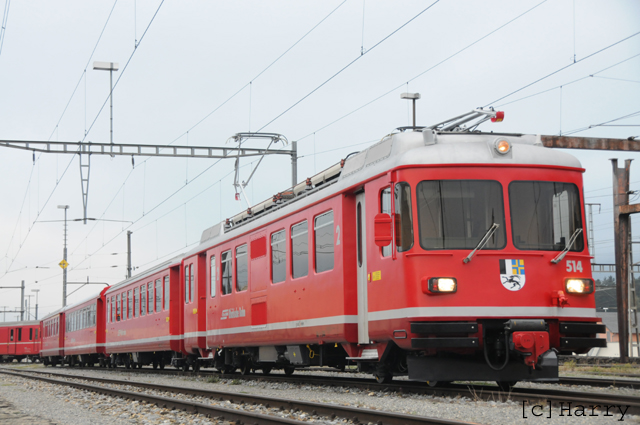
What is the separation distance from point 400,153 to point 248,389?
542 centimetres

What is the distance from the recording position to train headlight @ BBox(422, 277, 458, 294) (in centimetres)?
895

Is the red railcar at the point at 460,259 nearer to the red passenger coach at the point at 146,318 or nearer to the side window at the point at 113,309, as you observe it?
the red passenger coach at the point at 146,318

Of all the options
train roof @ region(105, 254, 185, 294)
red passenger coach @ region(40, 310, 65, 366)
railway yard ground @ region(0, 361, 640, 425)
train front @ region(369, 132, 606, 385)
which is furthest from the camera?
red passenger coach @ region(40, 310, 65, 366)

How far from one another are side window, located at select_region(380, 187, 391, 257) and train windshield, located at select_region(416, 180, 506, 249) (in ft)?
1.81

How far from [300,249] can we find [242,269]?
9.66ft

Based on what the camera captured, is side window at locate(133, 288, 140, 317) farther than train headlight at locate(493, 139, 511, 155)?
Yes

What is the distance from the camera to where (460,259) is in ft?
29.9

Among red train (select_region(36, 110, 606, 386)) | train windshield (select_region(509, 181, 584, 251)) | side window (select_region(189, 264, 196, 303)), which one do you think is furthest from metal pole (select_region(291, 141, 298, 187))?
train windshield (select_region(509, 181, 584, 251))

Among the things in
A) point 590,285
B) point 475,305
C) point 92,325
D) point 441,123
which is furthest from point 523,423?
point 92,325

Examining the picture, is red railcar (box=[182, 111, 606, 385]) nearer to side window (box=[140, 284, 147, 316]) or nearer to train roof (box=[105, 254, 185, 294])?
train roof (box=[105, 254, 185, 294])

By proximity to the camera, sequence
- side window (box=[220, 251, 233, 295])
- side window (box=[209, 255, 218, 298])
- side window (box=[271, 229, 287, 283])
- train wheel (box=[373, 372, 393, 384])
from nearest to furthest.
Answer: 1. train wheel (box=[373, 372, 393, 384])
2. side window (box=[271, 229, 287, 283])
3. side window (box=[220, 251, 233, 295])
4. side window (box=[209, 255, 218, 298])

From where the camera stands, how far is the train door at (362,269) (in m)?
10.4

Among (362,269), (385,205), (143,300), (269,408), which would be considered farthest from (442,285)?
(143,300)

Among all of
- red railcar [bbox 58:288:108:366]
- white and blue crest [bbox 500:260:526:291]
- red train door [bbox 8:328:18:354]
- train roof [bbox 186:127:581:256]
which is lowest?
red train door [bbox 8:328:18:354]
